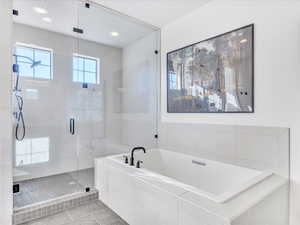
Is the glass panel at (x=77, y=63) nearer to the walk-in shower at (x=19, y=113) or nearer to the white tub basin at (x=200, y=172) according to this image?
the walk-in shower at (x=19, y=113)

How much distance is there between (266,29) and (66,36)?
3.14 meters

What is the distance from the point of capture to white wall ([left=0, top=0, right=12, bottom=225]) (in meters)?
1.93

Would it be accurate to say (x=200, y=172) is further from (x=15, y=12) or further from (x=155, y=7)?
(x=15, y=12)

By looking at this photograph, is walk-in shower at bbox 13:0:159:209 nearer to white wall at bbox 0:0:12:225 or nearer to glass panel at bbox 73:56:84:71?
glass panel at bbox 73:56:84:71

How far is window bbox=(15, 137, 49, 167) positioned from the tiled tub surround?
4.99ft

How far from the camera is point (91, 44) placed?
11.4 feet

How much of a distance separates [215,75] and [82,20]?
90.4 inches

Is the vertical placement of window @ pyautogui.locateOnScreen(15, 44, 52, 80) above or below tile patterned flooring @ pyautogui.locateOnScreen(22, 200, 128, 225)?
above

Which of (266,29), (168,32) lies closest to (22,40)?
(168,32)

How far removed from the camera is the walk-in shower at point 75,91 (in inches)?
110

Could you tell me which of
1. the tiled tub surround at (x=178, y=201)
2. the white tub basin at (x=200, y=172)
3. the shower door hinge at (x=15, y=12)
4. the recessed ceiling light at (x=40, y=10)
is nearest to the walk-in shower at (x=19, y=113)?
the shower door hinge at (x=15, y=12)

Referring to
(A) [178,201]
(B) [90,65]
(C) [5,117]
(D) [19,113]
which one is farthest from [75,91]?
(A) [178,201]

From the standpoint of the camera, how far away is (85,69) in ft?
11.5

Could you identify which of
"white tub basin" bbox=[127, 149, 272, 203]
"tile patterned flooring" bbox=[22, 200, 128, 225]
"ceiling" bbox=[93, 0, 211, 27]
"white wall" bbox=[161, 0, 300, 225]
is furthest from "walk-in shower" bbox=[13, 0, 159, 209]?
"white wall" bbox=[161, 0, 300, 225]
